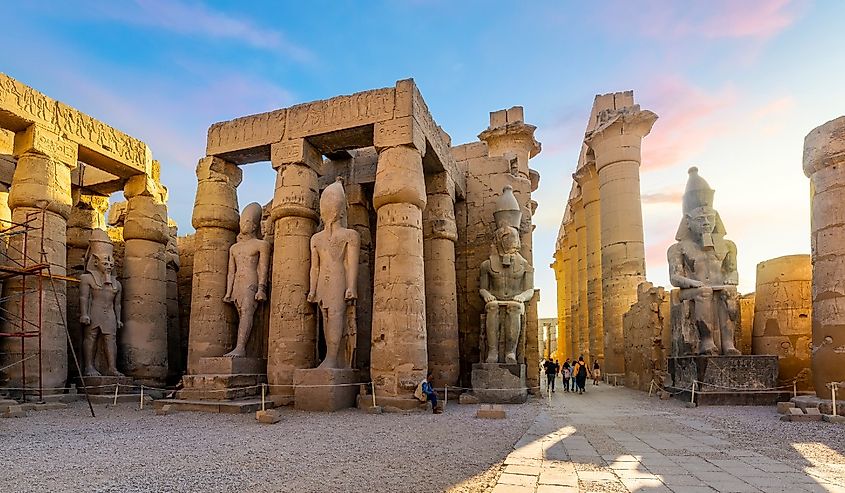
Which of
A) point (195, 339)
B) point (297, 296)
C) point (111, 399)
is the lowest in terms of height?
point (111, 399)

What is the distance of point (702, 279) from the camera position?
12203 millimetres

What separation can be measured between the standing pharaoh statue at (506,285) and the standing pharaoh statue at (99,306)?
28.4 feet

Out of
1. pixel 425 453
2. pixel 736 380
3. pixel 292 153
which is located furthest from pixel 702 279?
pixel 292 153

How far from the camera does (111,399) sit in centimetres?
1218

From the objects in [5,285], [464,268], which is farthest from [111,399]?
[464,268]

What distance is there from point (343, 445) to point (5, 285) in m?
9.42

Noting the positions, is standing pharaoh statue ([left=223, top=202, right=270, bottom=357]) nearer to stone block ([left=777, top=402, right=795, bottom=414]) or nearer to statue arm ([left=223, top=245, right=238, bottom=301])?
statue arm ([left=223, top=245, right=238, bottom=301])

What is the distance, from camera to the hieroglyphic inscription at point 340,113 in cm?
1152

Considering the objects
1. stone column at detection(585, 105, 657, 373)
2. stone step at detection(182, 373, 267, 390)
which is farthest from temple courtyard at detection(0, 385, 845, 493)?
stone column at detection(585, 105, 657, 373)

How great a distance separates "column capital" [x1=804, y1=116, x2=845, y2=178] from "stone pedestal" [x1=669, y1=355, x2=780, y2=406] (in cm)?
369

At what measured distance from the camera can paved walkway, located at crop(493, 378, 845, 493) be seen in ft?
15.1

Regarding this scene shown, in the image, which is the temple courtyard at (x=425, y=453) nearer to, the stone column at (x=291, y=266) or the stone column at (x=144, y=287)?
the stone column at (x=291, y=266)

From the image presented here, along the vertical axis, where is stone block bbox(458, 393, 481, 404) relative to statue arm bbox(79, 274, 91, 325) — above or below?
below

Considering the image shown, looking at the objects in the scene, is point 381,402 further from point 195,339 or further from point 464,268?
point 464,268
